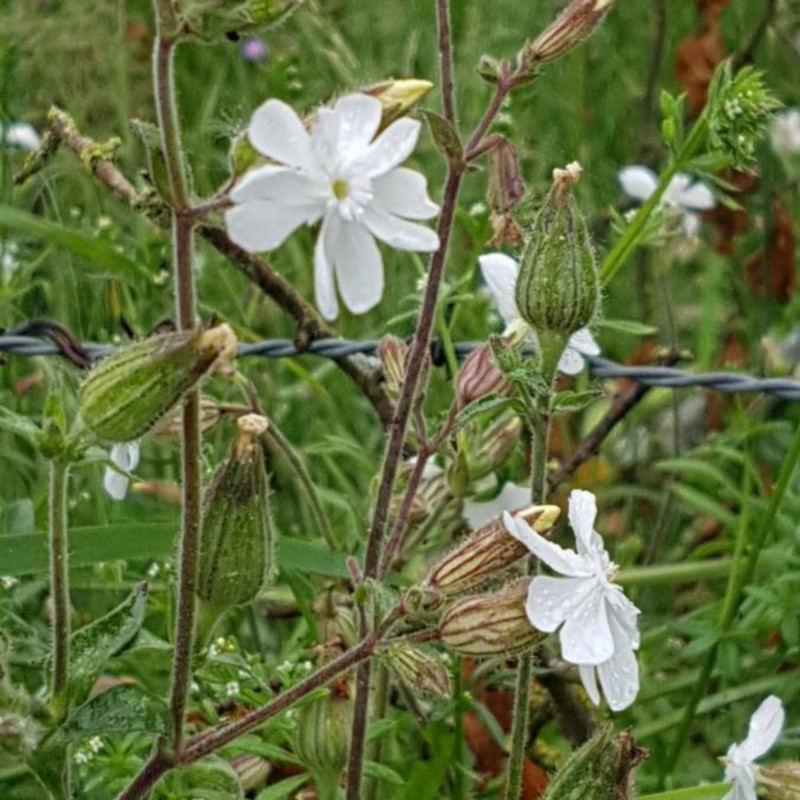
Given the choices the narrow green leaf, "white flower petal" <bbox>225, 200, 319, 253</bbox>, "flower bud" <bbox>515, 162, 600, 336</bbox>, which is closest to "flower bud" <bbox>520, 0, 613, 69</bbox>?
"flower bud" <bbox>515, 162, 600, 336</bbox>

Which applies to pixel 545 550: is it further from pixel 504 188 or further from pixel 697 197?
pixel 697 197

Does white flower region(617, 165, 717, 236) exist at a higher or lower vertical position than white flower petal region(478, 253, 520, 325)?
lower

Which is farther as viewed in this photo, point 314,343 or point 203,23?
point 314,343

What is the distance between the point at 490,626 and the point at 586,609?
0.04m

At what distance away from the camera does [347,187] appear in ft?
1.99

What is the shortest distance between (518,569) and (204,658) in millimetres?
205

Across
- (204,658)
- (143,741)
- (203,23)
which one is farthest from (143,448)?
(203,23)

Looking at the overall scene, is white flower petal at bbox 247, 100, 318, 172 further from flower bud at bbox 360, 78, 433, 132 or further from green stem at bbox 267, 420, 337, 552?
green stem at bbox 267, 420, 337, 552

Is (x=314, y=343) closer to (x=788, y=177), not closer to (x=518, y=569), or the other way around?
(x=518, y=569)

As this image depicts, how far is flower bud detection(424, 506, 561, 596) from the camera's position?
0.70 m

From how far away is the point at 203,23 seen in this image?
0.59 m

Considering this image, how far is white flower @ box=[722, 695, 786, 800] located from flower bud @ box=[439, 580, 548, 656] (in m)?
0.15

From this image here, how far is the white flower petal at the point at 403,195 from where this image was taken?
24.0 inches

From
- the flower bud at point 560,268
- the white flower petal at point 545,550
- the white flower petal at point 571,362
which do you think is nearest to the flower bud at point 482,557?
the white flower petal at point 545,550
